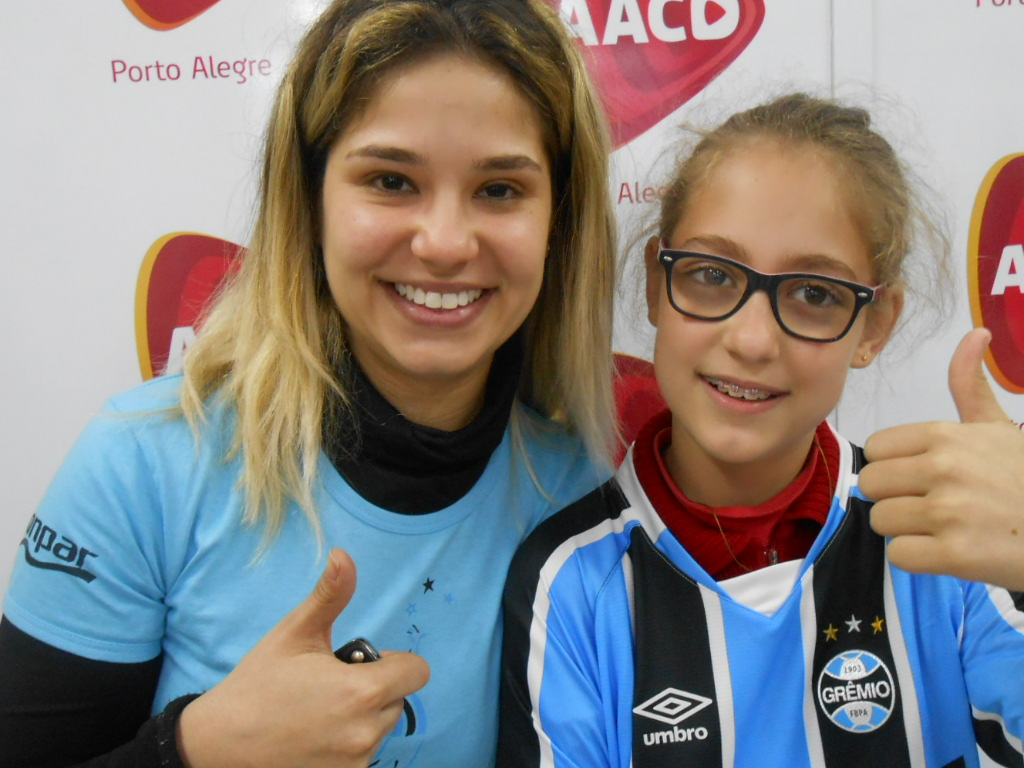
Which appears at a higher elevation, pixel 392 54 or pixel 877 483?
pixel 392 54

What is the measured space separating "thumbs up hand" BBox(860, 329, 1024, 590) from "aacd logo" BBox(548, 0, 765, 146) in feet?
2.35

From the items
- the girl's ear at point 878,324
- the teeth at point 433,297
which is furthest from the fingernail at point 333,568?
the girl's ear at point 878,324

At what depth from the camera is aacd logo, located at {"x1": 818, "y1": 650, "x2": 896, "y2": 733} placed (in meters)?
0.89

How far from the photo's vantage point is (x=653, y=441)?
1.07m

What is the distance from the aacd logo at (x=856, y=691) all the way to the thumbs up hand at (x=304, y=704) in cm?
47

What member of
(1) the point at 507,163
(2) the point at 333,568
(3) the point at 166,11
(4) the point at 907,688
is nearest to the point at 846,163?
(1) the point at 507,163

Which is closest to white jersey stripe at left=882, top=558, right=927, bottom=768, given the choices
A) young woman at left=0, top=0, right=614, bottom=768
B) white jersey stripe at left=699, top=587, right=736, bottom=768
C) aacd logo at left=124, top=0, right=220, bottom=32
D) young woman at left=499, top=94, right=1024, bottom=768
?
young woman at left=499, top=94, right=1024, bottom=768

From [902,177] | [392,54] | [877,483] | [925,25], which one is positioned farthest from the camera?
[925,25]

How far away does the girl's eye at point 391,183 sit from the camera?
0.89m

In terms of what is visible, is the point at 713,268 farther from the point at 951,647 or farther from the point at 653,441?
the point at 951,647

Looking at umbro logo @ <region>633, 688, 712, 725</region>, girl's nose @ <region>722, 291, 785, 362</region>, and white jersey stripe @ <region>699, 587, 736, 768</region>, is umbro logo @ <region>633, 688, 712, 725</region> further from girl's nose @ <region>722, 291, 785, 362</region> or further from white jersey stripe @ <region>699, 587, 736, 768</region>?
girl's nose @ <region>722, 291, 785, 362</region>

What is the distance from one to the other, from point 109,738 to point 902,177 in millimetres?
1159

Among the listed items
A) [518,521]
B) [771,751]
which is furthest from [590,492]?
[771,751]

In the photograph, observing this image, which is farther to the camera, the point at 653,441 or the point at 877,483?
the point at 653,441
